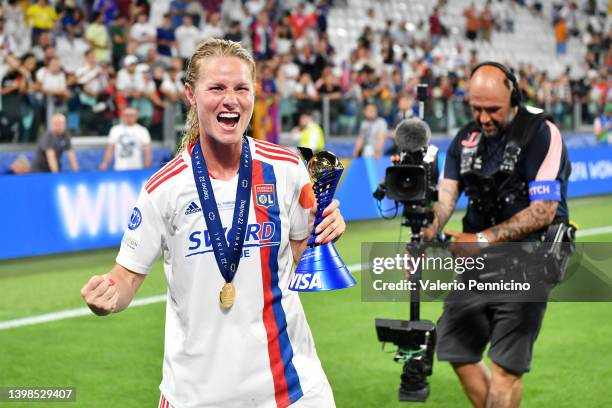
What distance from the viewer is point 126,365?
327 inches

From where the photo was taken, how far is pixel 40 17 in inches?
690

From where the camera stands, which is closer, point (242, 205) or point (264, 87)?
point (242, 205)

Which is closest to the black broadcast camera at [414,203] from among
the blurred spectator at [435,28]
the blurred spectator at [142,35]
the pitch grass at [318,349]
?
the pitch grass at [318,349]

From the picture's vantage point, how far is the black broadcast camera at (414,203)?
543 cm

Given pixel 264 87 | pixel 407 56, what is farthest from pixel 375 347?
pixel 407 56

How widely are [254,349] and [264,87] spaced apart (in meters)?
15.4

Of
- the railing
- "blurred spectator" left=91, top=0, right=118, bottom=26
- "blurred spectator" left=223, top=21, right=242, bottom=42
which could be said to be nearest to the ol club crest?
the railing

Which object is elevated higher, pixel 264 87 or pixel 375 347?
pixel 264 87

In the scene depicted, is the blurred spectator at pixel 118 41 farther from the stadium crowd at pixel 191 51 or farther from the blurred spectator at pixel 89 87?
the blurred spectator at pixel 89 87

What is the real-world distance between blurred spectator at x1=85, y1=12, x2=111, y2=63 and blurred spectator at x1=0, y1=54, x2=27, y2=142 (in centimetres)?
271

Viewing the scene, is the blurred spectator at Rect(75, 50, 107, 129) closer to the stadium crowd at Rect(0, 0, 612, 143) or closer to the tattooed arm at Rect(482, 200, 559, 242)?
the stadium crowd at Rect(0, 0, 612, 143)

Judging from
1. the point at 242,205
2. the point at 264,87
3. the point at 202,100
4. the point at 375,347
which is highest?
the point at 202,100

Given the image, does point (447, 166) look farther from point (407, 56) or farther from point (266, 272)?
point (407, 56)

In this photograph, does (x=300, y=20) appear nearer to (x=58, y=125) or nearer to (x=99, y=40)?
(x=99, y=40)
